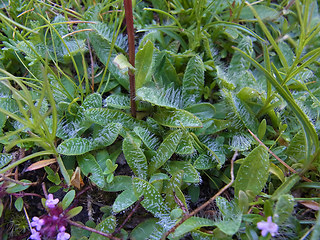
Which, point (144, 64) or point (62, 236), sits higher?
point (144, 64)

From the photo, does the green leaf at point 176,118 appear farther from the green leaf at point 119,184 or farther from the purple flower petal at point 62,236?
the purple flower petal at point 62,236

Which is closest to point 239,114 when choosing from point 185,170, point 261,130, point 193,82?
point 261,130

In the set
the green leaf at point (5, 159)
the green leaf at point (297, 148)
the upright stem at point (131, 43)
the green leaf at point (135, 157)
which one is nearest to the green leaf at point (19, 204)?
the green leaf at point (5, 159)

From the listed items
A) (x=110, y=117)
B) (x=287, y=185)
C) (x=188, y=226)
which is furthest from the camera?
(x=110, y=117)

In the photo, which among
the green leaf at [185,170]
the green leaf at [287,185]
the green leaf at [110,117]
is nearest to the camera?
the green leaf at [287,185]

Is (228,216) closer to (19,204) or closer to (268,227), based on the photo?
(268,227)

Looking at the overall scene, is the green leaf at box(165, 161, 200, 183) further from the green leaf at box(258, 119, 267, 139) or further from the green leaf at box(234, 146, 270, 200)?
the green leaf at box(258, 119, 267, 139)

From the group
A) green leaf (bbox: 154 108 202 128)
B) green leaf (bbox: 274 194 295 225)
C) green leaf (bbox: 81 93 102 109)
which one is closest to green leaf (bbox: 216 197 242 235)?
green leaf (bbox: 274 194 295 225)
